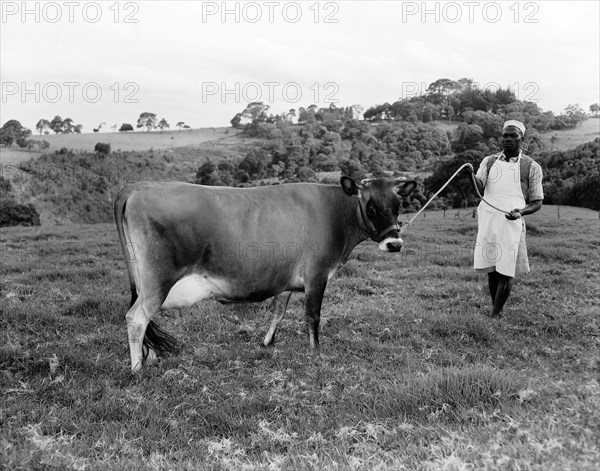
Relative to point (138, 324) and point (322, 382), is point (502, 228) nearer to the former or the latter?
point (322, 382)

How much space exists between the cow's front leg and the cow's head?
0.93m

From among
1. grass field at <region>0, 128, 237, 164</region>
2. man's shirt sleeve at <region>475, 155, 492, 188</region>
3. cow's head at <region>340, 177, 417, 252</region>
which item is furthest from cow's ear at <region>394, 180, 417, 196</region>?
grass field at <region>0, 128, 237, 164</region>

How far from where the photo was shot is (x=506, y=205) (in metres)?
7.35

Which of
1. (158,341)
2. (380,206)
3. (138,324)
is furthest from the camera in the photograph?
(380,206)

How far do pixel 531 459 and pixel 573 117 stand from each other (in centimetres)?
10443

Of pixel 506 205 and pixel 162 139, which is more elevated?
pixel 162 139

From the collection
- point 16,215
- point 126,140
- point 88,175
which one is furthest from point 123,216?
point 126,140

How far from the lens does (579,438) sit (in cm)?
284

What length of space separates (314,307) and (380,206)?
4.82 feet

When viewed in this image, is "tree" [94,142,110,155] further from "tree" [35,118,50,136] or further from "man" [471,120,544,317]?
"man" [471,120,544,317]

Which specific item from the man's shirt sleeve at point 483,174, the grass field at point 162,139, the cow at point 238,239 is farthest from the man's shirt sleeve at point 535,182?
the grass field at point 162,139

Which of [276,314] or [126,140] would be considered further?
[126,140]

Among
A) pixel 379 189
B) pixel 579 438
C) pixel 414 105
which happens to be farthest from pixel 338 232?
pixel 414 105

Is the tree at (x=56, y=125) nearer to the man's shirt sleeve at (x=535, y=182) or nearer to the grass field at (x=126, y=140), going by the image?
the grass field at (x=126, y=140)
